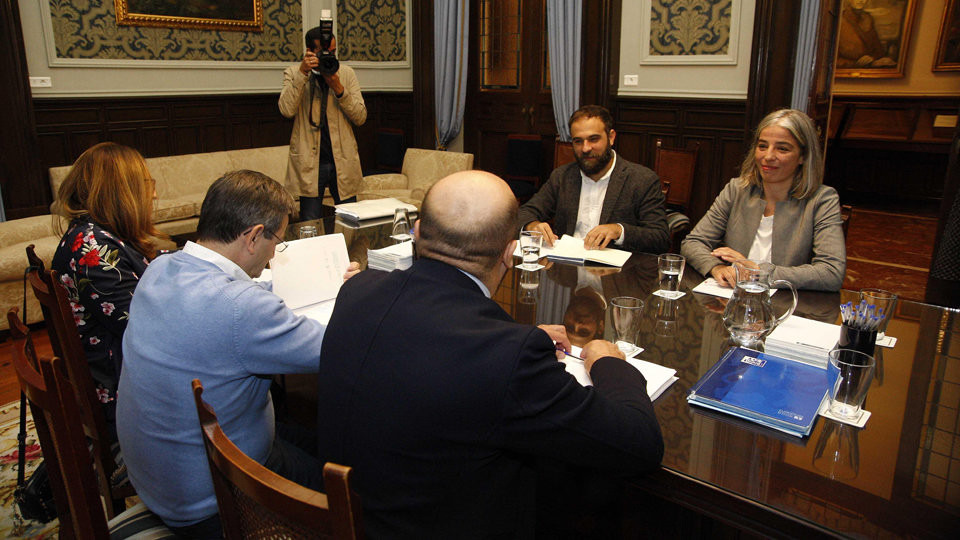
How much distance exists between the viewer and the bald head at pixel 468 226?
1.18 metres

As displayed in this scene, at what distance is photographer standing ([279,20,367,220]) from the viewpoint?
4027mm

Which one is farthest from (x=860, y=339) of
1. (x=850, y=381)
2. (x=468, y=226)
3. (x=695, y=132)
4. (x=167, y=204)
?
(x=167, y=204)

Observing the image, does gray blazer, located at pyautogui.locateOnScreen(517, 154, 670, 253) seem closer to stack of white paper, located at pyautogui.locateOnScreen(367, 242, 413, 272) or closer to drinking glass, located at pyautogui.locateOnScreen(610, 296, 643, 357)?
stack of white paper, located at pyautogui.locateOnScreen(367, 242, 413, 272)

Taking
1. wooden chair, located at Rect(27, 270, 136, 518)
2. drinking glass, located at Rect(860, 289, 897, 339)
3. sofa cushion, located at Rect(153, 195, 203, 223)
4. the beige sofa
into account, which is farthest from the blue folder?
sofa cushion, located at Rect(153, 195, 203, 223)

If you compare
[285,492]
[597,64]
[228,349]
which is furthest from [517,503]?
[597,64]

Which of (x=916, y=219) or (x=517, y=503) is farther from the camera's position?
(x=916, y=219)

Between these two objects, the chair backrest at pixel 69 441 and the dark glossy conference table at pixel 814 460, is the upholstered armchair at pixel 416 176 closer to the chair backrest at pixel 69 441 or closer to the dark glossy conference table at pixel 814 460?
the dark glossy conference table at pixel 814 460

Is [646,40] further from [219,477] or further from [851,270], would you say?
[219,477]

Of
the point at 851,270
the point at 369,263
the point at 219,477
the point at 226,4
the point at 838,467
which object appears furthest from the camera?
the point at 226,4

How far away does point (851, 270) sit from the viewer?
4.98 meters

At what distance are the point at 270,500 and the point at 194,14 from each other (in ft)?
18.9

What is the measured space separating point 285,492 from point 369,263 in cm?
155

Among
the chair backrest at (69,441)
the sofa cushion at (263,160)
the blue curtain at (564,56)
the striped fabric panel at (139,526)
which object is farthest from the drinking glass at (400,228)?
the blue curtain at (564,56)

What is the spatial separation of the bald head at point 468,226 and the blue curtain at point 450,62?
5.81 m
